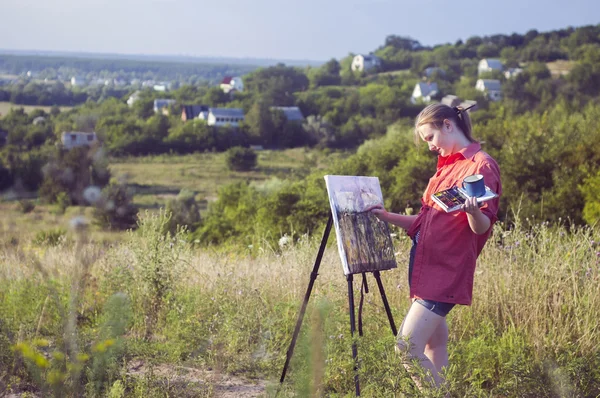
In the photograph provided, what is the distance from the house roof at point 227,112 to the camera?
59.5m

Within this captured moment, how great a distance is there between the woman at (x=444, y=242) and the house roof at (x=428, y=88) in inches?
2291

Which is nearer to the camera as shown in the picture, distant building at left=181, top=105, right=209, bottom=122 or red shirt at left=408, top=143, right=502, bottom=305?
red shirt at left=408, top=143, right=502, bottom=305

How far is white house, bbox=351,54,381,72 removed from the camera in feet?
273

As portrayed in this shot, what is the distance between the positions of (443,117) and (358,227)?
623mm

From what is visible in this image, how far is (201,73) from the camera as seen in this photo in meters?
90.8

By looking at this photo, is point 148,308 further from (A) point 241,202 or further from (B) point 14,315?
(A) point 241,202

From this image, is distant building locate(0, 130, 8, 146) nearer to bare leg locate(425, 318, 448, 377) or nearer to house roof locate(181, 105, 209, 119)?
bare leg locate(425, 318, 448, 377)

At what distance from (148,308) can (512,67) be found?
6489 centimetres

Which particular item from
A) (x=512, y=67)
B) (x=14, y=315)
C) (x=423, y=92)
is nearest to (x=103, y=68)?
(x=423, y=92)

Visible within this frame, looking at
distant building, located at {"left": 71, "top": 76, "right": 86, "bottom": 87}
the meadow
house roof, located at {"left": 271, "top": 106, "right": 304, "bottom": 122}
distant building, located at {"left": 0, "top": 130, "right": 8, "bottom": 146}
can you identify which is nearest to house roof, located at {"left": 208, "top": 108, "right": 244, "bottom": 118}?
house roof, located at {"left": 271, "top": 106, "right": 304, "bottom": 122}

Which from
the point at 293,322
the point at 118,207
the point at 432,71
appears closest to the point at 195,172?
the point at 118,207

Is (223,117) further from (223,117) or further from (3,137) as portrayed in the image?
(3,137)

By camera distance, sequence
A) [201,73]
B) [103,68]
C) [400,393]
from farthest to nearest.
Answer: [201,73], [103,68], [400,393]

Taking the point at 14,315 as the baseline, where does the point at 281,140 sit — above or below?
below
